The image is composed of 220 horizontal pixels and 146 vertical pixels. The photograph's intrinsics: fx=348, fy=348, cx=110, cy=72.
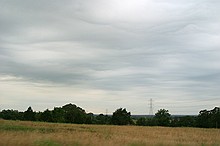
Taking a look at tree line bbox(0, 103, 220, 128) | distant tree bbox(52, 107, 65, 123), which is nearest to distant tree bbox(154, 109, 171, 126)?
tree line bbox(0, 103, 220, 128)

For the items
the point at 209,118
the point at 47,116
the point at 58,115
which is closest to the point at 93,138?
the point at 209,118

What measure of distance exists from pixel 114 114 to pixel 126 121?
3.66 metres

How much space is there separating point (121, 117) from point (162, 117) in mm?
10010

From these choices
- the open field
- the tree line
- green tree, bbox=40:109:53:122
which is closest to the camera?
the open field

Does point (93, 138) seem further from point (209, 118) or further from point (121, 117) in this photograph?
point (121, 117)

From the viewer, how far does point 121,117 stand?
85500 millimetres

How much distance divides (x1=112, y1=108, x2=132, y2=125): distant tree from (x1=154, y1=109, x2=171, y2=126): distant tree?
22.2ft

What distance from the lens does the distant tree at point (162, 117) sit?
82.5 metres

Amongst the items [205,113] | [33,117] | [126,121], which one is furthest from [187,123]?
[33,117]

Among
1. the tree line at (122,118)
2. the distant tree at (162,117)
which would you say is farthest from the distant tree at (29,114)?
the distant tree at (162,117)

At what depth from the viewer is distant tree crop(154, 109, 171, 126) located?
271 ft

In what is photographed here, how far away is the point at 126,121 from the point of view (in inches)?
3351

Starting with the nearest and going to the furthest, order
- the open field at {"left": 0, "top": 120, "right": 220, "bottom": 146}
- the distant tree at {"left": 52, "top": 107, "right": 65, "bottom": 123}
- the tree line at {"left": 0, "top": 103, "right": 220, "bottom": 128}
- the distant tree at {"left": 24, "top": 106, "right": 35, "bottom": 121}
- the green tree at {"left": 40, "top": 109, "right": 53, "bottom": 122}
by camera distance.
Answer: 1. the open field at {"left": 0, "top": 120, "right": 220, "bottom": 146}
2. the tree line at {"left": 0, "top": 103, "right": 220, "bottom": 128}
3. the green tree at {"left": 40, "top": 109, "right": 53, "bottom": 122}
4. the distant tree at {"left": 52, "top": 107, "right": 65, "bottom": 123}
5. the distant tree at {"left": 24, "top": 106, "right": 35, "bottom": 121}

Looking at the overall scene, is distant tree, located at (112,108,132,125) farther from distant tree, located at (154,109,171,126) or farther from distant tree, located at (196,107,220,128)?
distant tree, located at (196,107,220,128)
